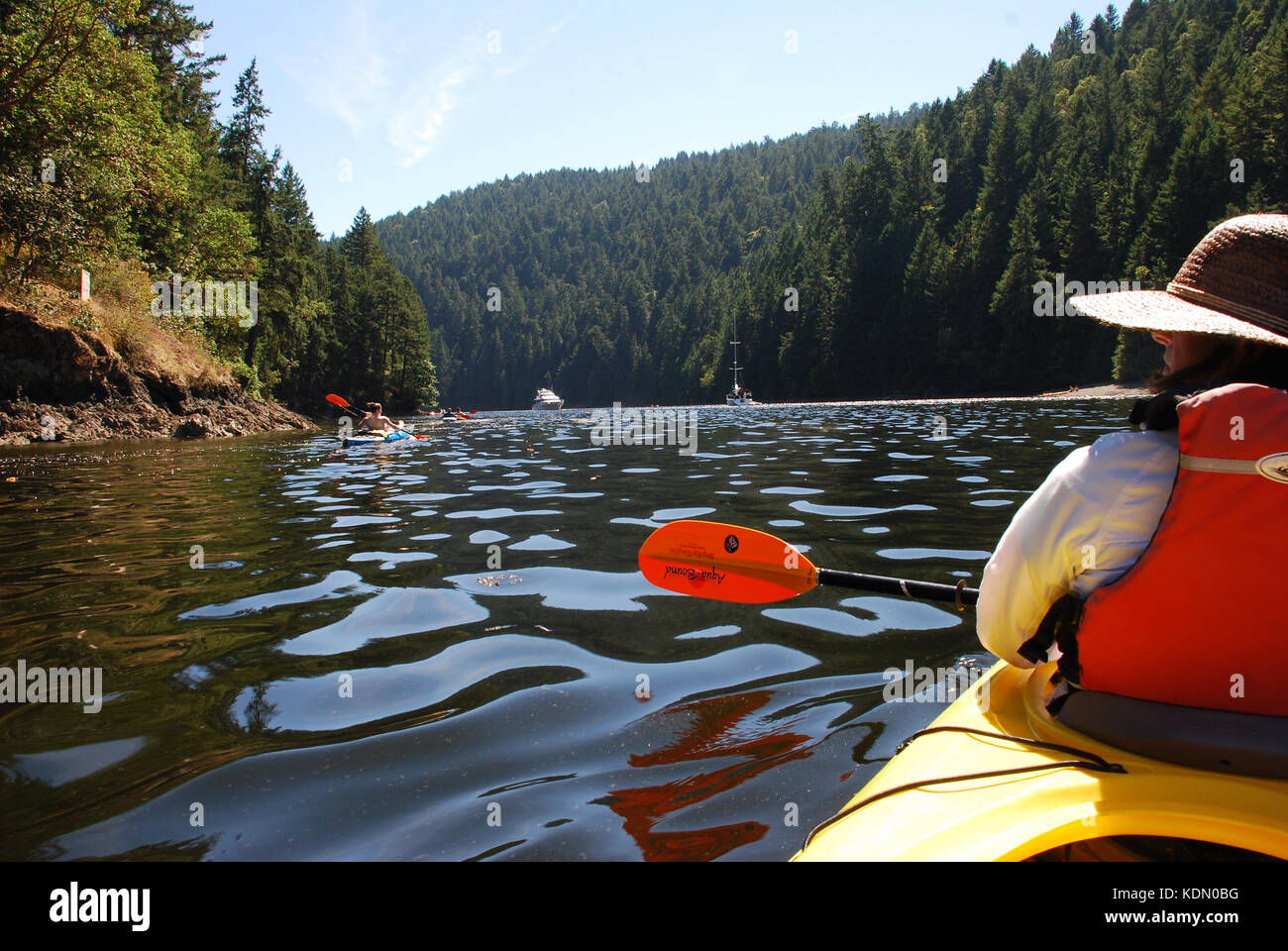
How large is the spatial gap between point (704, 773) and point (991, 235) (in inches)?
3405

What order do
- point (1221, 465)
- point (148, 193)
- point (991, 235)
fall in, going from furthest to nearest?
point (991, 235)
point (148, 193)
point (1221, 465)

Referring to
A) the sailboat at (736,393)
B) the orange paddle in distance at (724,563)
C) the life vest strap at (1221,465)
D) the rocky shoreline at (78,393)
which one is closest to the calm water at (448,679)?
the orange paddle in distance at (724,563)

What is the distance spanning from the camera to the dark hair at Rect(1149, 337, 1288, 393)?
2260 millimetres

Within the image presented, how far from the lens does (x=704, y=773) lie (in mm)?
3221

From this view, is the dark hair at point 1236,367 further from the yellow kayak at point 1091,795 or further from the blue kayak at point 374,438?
the blue kayak at point 374,438

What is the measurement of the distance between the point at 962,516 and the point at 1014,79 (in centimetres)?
11470

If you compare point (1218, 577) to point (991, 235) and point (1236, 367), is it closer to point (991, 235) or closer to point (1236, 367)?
point (1236, 367)

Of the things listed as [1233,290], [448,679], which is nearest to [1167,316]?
[1233,290]

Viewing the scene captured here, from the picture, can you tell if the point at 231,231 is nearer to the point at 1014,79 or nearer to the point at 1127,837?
the point at 1127,837

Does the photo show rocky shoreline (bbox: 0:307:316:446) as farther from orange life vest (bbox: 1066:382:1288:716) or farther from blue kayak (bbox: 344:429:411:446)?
orange life vest (bbox: 1066:382:1288:716)

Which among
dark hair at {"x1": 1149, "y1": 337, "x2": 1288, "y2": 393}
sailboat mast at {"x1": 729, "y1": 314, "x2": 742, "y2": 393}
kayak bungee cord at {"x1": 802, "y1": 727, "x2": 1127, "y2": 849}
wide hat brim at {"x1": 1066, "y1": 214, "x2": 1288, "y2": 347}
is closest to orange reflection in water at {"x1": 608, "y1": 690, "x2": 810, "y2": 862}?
kayak bungee cord at {"x1": 802, "y1": 727, "x2": 1127, "y2": 849}

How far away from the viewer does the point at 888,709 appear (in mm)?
3848

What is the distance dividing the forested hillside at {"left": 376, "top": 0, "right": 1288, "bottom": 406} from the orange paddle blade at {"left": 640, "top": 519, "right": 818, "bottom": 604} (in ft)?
202
